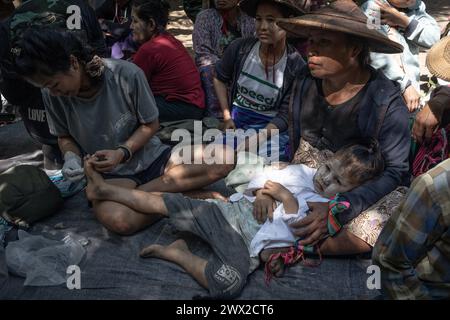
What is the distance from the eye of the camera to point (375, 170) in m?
2.67

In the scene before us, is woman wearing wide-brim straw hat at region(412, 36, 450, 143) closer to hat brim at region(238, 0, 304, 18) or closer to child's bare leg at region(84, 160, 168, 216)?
hat brim at region(238, 0, 304, 18)

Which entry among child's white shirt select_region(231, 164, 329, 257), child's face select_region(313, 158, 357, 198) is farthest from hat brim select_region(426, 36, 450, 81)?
child's white shirt select_region(231, 164, 329, 257)

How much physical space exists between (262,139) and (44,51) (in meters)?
1.52

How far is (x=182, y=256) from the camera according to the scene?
8.38 ft

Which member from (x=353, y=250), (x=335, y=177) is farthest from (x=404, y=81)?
(x=353, y=250)

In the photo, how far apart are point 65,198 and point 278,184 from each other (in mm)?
1450

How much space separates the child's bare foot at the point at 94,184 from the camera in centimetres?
272

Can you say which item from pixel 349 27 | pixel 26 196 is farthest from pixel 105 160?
pixel 349 27

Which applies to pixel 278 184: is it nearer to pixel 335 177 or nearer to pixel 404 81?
pixel 335 177

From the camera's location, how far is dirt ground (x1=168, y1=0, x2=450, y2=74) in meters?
7.81

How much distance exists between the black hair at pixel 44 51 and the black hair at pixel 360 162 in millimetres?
1564

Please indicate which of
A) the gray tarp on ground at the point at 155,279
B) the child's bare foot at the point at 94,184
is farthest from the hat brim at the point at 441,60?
the child's bare foot at the point at 94,184

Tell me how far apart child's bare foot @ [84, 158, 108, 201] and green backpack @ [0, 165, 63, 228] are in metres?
0.32

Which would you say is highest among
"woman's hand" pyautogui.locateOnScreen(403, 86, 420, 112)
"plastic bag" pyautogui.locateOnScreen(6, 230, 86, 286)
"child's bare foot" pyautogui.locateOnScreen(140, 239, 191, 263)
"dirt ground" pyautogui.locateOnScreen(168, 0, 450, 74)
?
"woman's hand" pyautogui.locateOnScreen(403, 86, 420, 112)
